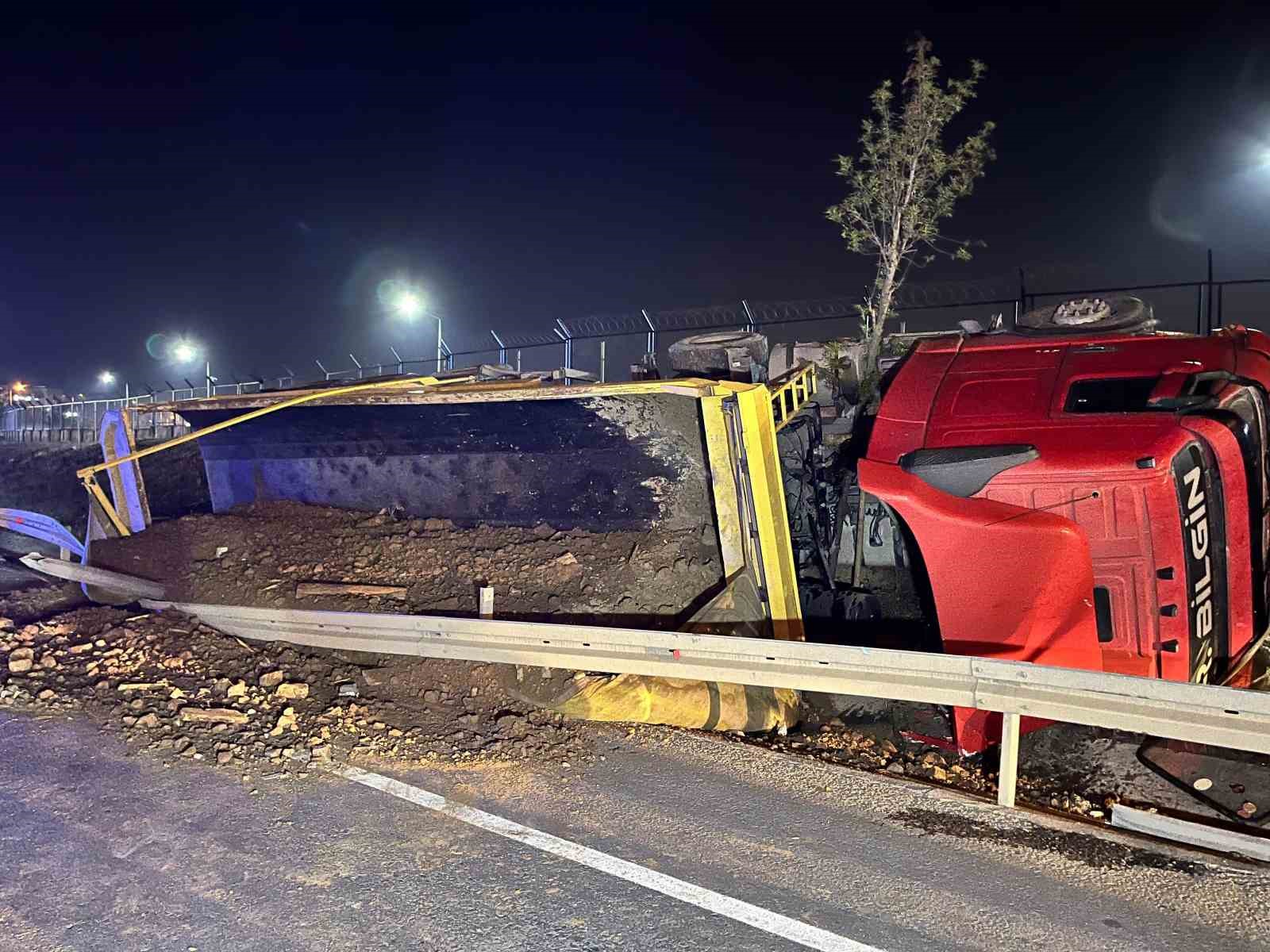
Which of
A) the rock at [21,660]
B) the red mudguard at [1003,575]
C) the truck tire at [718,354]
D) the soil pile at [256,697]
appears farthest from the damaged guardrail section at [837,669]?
the truck tire at [718,354]

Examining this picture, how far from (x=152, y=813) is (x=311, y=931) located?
1.13 metres

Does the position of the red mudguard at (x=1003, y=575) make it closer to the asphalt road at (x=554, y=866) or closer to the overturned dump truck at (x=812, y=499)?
the overturned dump truck at (x=812, y=499)

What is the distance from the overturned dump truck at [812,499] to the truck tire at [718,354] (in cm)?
3

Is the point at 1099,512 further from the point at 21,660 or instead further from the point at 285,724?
the point at 21,660

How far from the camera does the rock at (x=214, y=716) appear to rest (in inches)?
164

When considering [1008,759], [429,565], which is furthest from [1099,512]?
[429,565]

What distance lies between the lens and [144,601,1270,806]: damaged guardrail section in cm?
327

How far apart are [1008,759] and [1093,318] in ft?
12.3

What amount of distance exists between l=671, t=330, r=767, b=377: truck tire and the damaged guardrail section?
383 centimetres

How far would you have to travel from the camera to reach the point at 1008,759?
364 centimetres

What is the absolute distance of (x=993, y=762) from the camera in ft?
16.3

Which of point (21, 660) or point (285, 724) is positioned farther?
point (21, 660)

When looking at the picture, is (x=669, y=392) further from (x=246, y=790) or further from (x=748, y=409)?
(x=246, y=790)

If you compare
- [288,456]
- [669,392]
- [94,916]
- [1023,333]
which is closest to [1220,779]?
[1023,333]
